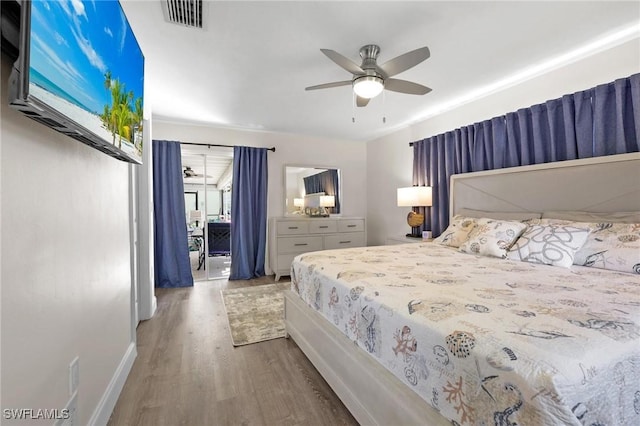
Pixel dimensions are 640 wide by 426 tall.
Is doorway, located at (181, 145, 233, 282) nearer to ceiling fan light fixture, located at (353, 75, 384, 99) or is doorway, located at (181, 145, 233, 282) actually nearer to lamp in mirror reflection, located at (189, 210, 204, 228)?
lamp in mirror reflection, located at (189, 210, 204, 228)

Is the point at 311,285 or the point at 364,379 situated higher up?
the point at 311,285

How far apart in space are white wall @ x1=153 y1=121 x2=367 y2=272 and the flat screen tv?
2699 millimetres

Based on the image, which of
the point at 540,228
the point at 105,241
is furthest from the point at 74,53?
the point at 540,228

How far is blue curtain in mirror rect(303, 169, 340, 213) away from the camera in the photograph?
489cm

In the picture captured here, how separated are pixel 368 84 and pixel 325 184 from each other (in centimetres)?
297

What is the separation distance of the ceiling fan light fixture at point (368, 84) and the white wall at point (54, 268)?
177cm

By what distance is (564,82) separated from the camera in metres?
2.44

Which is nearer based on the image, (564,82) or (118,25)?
(118,25)

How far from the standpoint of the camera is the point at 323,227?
446cm

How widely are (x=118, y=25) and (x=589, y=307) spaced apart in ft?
7.83

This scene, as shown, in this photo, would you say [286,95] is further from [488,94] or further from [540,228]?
[540,228]

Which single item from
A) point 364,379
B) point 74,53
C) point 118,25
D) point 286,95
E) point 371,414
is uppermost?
point 286,95

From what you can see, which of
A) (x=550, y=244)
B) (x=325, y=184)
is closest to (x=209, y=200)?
(x=325, y=184)

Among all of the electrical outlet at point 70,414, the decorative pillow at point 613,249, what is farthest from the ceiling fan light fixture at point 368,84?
the electrical outlet at point 70,414
